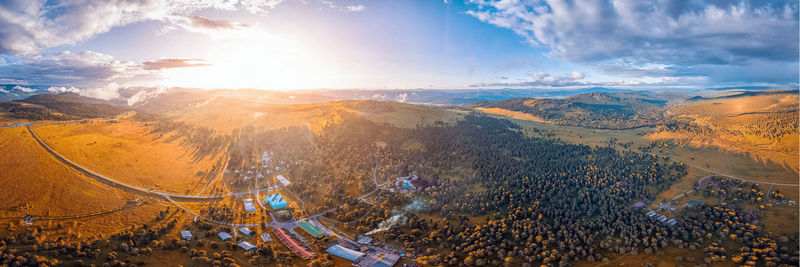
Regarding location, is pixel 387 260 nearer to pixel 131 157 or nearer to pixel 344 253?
pixel 344 253

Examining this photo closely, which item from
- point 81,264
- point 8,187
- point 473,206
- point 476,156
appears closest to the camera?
point 81,264

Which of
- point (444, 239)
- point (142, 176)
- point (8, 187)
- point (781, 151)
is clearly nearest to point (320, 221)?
point (444, 239)

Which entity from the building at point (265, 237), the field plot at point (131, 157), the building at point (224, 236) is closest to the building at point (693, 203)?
the building at point (265, 237)

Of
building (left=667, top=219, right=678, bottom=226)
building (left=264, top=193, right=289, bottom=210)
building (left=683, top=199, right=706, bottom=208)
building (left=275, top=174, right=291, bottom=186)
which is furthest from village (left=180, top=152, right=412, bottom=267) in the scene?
A: building (left=683, top=199, right=706, bottom=208)

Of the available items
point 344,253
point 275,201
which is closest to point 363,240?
point 344,253

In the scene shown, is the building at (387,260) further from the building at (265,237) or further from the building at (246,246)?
the building at (246,246)

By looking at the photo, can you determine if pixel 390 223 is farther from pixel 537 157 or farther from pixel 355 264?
pixel 537 157
